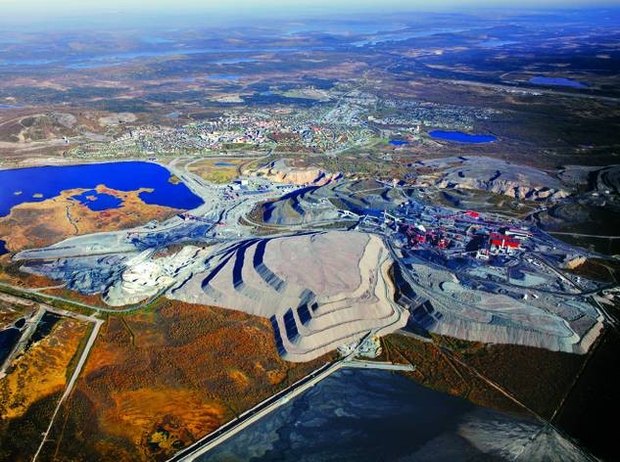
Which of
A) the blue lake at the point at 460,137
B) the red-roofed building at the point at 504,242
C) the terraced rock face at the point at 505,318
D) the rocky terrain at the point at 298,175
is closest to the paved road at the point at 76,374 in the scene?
the terraced rock face at the point at 505,318

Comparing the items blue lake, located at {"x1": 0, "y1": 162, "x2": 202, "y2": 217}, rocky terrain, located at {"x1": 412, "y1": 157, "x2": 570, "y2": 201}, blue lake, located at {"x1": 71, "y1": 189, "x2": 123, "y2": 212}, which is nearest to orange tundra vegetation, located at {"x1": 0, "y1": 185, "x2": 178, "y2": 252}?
blue lake, located at {"x1": 71, "y1": 189, "x2": 123, "y2": 212}

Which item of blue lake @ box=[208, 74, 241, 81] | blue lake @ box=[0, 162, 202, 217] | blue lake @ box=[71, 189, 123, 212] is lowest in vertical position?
blue lake @ box=[208, 74, 241, 81]

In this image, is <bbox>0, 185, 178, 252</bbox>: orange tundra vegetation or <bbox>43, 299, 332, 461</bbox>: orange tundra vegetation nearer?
<bbox>43, 299, 332, 461</bbox>: orange tundra vegetation

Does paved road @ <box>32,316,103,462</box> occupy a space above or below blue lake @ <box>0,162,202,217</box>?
above

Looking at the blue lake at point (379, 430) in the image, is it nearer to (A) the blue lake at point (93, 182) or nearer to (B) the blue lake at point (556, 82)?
(A) the blue lake at point (93, 182)

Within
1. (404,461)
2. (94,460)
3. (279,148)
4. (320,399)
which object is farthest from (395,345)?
(279,148)

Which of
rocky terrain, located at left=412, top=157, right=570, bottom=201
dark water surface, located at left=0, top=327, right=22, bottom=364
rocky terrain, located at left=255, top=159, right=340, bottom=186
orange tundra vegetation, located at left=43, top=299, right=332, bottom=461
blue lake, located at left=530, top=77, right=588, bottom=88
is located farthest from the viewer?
blue lake, located at left=530, top=77, right=588, bottom=88

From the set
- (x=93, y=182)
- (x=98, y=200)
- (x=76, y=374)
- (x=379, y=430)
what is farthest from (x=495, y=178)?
(x=93, y=182)

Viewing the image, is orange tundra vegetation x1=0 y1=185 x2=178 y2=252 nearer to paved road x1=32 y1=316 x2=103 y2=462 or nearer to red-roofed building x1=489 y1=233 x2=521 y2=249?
paved road x1=32 y1=316 x2=103 y2=462

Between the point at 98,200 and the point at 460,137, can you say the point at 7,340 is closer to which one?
the point at 98,200
